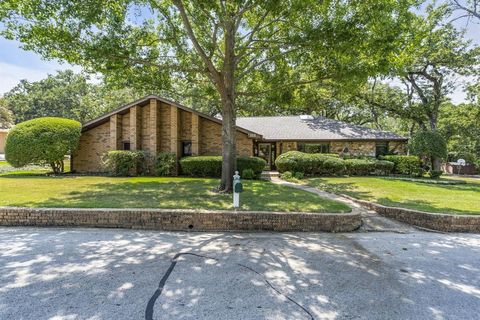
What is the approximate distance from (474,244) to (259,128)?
657 inches

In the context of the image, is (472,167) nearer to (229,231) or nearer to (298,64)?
(298,64)

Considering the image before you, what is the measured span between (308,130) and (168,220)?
16294 millimetres

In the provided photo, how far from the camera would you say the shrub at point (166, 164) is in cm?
1627

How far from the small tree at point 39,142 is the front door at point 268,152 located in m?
12.7

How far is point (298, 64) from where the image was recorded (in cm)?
1239

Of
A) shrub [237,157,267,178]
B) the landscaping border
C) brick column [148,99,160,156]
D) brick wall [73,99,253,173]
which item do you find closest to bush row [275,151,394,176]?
shrub [237,157,267,178]

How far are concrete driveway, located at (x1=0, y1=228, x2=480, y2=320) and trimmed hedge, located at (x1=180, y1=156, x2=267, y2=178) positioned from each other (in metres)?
9.13

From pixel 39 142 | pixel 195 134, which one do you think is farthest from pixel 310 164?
pixel 39 142

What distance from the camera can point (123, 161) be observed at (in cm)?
1602

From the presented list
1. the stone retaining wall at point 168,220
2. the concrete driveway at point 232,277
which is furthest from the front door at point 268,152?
the concrete driveway at point 232,277

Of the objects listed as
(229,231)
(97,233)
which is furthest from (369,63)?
(97,233)

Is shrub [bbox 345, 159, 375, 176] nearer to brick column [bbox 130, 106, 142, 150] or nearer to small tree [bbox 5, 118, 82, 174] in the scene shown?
brick column [bbox 130, 106, 142, 150]

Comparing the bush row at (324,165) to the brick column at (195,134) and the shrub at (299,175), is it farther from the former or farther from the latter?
the brick column at (195,134)

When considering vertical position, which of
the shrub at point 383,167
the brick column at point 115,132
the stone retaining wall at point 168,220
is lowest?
the stone retaining wall at point 168,220
